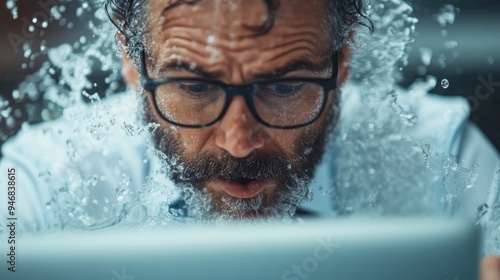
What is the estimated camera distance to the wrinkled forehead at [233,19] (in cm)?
65

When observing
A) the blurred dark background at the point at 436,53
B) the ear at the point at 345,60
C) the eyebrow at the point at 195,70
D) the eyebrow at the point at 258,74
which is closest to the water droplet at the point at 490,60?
the blurred dark background at the point at 436,53

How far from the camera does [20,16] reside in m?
0.84

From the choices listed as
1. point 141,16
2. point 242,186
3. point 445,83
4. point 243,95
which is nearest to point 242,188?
point 242,186

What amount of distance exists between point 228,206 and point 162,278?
0.40 feet

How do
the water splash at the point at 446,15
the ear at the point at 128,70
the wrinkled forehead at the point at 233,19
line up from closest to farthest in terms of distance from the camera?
1. the wrinkled forehead at the point at 233,19
2. the ear at the point at 128,70
3. the water splash at the point at 446,15

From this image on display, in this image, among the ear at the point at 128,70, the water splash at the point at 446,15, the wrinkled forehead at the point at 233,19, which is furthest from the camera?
the water splash at the point at 446,15

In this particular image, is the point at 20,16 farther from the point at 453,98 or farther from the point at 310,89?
the point at 453,98

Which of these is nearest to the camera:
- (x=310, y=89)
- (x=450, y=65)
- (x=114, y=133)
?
(x=310, y=89)

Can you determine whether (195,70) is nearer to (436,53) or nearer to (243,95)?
(243,95)

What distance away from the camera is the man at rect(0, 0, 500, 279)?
0.66 metres

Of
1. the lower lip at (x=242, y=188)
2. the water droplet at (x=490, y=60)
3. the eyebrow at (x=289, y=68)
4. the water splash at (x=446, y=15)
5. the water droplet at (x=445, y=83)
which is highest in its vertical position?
the water splash at (x=446, y=15)

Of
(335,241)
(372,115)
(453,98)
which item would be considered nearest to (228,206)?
(335,241)

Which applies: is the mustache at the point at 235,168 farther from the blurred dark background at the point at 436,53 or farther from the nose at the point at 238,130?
the blurred dark background at the point at 436,53

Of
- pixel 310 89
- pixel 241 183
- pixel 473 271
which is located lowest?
pixel 473 271
